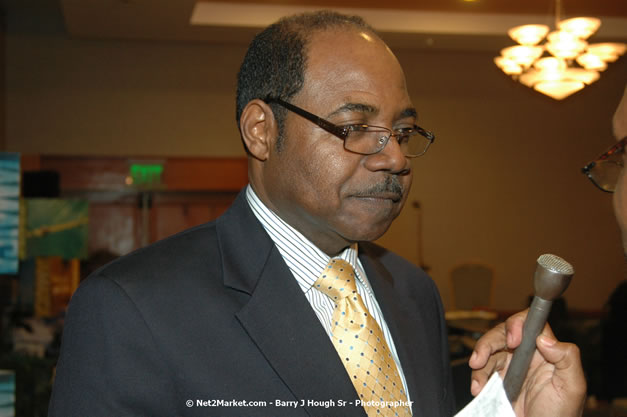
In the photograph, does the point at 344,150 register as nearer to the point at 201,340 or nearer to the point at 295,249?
the point at 295,249

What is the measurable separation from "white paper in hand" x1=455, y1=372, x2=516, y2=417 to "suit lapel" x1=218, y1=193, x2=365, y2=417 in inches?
13.0

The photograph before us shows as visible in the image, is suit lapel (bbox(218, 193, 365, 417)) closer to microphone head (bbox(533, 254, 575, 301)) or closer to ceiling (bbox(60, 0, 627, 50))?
microphone head (bbox(533, 254, 575, 301))

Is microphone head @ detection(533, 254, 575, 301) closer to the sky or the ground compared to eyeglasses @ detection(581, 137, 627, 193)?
closer to the ground

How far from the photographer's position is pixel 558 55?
5.46m

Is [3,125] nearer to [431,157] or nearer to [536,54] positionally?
[431,157]

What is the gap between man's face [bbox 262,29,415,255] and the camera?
55.9 inches

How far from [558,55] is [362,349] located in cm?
479

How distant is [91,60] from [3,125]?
1327 mm

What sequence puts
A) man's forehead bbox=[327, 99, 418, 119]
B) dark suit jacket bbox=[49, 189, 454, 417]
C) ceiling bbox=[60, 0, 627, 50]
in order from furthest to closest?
ceiling bbox=[60, 0, 627, 50] < man's forehead bbox=[327, 99, 418, 119] < dark suit jacket bbox=[49, 189, 454, 417]

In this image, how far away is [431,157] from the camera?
9062mm

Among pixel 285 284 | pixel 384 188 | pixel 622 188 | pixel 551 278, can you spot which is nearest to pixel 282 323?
pixel 285 284

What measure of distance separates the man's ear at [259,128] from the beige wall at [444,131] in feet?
22.9

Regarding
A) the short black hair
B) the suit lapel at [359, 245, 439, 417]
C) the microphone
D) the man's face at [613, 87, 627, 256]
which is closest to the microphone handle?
the microphone

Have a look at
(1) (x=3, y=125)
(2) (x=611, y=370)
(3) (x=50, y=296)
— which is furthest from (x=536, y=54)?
(1) (x=3, y=125)
